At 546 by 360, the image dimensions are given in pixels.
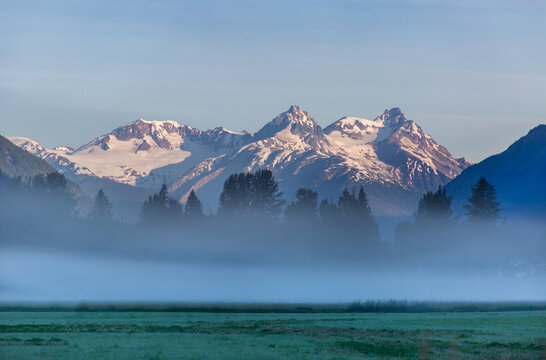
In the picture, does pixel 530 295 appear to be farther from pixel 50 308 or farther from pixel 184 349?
pixel 184 349

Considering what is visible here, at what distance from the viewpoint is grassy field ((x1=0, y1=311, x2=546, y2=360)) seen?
56219 mm

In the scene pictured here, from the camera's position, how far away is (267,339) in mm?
66000

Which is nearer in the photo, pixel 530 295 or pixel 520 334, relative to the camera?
pixel 520 334

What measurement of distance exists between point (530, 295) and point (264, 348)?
139 m

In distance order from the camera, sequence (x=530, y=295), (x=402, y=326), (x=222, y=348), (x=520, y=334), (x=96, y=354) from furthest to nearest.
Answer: (x=530, y=295)
(x=402, y=326)
(x=520, y=334)
(x=222, y=348)
(x=96, y=354)

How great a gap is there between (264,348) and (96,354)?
11.5 m

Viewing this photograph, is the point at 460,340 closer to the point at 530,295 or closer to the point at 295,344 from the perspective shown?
the point at 295,344

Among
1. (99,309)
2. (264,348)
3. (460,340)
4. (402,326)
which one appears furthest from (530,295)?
(264,348)

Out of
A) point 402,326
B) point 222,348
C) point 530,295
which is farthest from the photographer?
point 530,295

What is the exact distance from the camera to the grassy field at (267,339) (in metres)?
56.2

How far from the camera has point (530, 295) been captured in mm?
186500

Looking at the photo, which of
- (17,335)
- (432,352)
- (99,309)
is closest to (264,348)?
(432,352)

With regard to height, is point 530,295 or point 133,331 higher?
point 530,295

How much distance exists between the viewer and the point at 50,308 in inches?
4624
